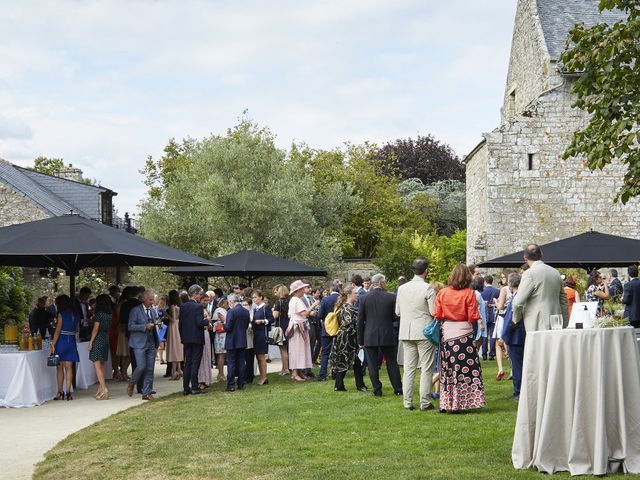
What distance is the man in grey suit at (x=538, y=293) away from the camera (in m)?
9.83

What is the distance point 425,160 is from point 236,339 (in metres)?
47.2

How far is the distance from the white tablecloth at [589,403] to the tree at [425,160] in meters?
52.4

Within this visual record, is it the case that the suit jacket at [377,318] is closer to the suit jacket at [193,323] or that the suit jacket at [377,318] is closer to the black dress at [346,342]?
the black dress at [346,342]

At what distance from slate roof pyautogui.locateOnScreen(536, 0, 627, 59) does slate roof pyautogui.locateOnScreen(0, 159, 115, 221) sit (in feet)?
70.1

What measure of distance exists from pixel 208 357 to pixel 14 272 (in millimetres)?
9529

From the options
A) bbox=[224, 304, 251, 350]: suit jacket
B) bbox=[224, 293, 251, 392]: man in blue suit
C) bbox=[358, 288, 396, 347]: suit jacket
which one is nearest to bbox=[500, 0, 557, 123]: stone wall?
bbox=[224, 293, 251, 392]: man in blue suit

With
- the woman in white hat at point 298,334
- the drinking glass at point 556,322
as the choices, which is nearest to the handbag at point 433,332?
the drinking glass at point 556,322

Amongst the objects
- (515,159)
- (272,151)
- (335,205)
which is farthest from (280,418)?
(335,205)

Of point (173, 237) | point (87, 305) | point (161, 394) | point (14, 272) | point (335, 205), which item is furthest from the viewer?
point (335, 205)

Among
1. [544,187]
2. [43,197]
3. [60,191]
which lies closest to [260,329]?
[544,187]

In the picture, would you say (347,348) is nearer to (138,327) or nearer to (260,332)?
(260,332)

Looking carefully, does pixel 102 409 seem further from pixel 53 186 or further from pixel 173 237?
pixel 53 186

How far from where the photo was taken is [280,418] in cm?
1105

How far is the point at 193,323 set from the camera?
14.3 meters
